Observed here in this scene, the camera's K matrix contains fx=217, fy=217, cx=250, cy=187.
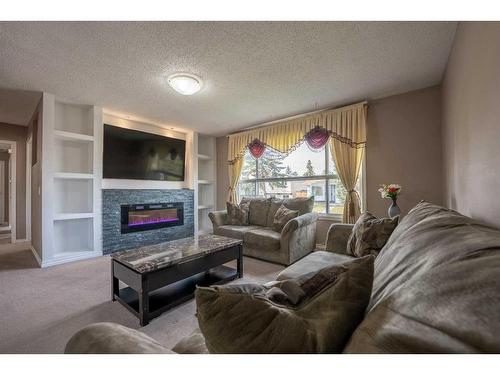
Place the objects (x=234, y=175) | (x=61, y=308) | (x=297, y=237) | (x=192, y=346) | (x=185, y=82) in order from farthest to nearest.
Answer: (x=234, y=175) → (x=297, y=237) → (x=185, y=82) → (x=61, y=308) → (x=192, y=346)

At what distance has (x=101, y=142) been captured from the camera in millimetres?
3633

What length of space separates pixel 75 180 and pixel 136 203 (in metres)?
0.98

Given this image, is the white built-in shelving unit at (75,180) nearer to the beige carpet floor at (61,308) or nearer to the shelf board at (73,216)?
the shelf board at (73,216)

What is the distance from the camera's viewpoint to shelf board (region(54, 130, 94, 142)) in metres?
3.20

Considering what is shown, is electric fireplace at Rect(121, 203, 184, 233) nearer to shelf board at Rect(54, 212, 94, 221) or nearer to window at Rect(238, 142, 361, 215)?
shelf board at Rect(54, 212, 94, 221)

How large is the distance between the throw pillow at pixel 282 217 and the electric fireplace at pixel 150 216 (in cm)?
233

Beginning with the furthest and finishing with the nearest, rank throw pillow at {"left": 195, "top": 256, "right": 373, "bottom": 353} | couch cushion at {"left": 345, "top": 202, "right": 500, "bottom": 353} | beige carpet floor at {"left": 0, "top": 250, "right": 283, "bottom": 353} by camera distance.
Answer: beige carpet floor at {"left": 0, "top": 250, "right": 283, "bottom": 353} → throw pillow at {"left": 195, "top": 256, "right": 373, "bottom": 353} → couch cushion at {"left": 345, "top": 202, "right": 500, "bottom": 353}

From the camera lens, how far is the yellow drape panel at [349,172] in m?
3.36

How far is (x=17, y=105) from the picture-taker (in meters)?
3.38

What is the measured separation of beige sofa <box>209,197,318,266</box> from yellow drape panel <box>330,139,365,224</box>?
54cm

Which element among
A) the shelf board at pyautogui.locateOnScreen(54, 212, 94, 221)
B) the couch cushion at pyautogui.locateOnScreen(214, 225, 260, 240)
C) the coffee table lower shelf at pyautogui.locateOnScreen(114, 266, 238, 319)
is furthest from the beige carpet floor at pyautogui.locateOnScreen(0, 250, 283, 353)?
the shelf board at pyautogui.locateOnScreen(54, 212, 94, 221)

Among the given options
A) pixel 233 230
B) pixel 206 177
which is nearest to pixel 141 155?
pixel 206 177

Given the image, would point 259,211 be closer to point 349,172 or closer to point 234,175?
point 234,175

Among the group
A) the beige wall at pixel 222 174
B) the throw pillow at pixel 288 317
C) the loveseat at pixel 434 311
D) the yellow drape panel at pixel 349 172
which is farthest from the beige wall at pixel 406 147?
the beige wall at pixel 222 174
